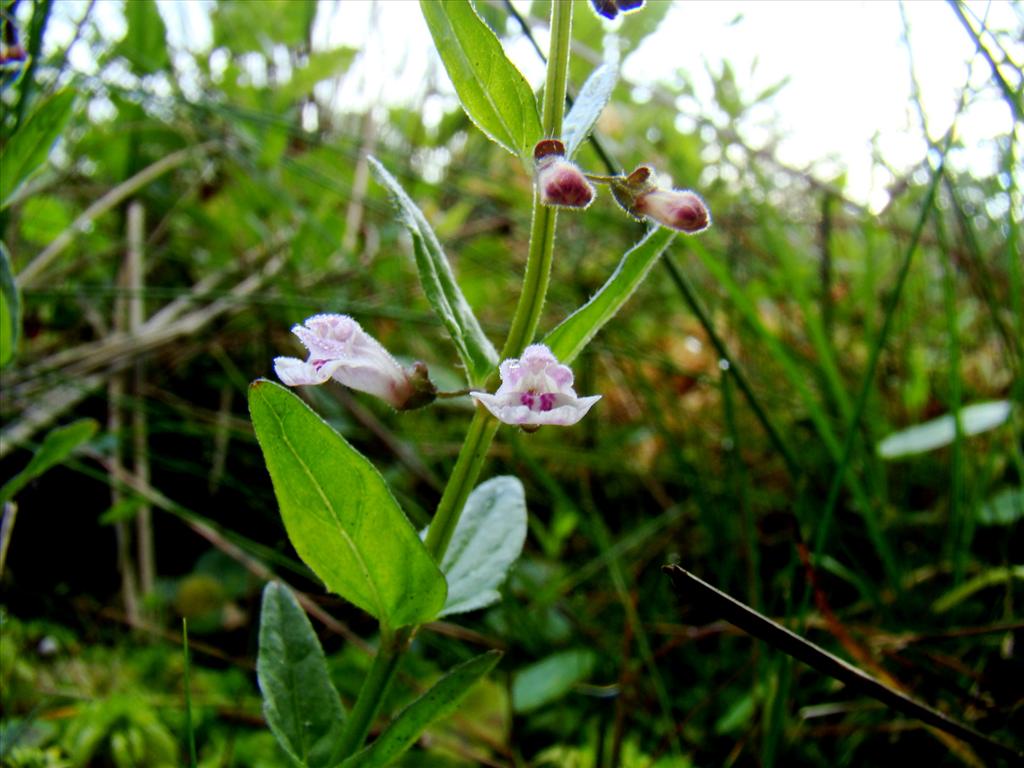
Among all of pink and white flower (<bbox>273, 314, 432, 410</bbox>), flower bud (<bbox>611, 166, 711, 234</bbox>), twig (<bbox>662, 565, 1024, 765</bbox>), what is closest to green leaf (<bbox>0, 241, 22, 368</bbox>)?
pink and white flower (<bbox>273, 314, 432, 410</bbox>)

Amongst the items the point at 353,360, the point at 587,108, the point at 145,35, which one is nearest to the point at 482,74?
the point at 587,108

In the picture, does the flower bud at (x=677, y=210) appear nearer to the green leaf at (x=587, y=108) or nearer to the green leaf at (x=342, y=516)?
the green leaf at (x=587, y=108)

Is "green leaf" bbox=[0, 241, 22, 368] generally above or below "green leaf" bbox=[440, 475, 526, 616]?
above

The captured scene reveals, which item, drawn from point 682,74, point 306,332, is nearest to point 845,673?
point 306,332

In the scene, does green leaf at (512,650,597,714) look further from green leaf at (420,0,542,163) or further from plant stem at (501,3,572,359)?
green leaf at (420,0,542,163)

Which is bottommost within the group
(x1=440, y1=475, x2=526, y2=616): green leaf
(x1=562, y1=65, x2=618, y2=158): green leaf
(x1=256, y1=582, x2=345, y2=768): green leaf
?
(x1=256, y1=582, x2=345, y2=768): green leaf

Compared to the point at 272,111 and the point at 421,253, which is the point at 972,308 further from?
the point at 421,253
